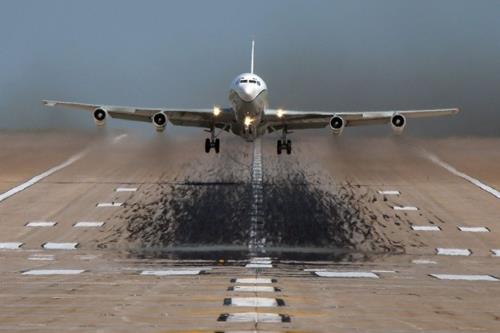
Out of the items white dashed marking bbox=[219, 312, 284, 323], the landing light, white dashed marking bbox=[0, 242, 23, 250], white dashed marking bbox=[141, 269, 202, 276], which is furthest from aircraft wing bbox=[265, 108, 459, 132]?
white dashed marking bbox=[219, 312, 284, 323]

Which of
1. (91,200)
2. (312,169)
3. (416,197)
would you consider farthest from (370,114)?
(91,200)

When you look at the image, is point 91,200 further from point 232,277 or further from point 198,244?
point 232,277

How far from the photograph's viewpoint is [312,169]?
4181 inches

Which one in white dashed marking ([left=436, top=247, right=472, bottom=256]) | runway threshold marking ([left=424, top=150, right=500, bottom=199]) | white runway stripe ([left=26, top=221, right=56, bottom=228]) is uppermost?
runway threshold marking ([left=424, top=150, right=500, bottom=199])

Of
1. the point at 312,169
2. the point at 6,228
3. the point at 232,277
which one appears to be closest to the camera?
the point at 232,277

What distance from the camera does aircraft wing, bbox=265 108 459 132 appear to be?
288ft

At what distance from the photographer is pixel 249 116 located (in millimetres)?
81938

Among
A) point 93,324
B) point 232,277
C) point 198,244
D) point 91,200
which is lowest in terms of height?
point 93,324

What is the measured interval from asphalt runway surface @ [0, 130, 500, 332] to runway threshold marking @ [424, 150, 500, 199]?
31cm

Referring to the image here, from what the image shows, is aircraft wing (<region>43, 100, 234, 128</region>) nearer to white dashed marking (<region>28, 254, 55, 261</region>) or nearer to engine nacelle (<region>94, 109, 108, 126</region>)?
engine nacelle (<region>94, 109, 108, 126</region>)

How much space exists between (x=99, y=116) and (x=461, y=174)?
119 feet

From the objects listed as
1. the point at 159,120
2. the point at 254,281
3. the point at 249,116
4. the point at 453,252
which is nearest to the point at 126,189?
the point at 159,120

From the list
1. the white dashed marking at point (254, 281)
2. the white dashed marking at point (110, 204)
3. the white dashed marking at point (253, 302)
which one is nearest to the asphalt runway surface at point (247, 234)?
the white dashed marking at point (253, 302)

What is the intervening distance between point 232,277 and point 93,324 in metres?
19.7
